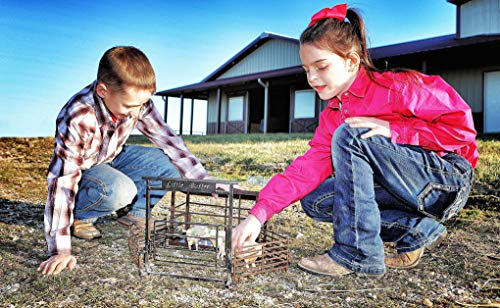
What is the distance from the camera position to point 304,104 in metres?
14.7

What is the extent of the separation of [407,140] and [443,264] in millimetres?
780

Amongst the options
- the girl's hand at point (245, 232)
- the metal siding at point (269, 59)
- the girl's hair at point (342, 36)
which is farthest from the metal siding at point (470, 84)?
the girl's hand at point (245, 232)

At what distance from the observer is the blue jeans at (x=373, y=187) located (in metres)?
1.98

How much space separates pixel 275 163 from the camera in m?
5.95

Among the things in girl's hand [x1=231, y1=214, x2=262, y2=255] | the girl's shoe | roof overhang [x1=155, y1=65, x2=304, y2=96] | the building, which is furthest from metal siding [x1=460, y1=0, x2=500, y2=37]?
girl's hand [x1=231, y1=214, x2=262, y2=255]

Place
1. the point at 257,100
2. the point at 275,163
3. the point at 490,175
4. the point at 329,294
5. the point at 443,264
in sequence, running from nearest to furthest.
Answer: the point at 329,294
the point at 443,264
the point at 490,175
the point at 275,163
the point at 257,100

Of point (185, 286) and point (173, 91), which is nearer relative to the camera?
point (185, 286)

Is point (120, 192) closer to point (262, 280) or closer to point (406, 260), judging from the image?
point (262, 280)

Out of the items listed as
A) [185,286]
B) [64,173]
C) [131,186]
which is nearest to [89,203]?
[131,186]

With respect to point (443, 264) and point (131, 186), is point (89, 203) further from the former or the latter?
point (443, 264)

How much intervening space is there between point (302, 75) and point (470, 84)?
4.87 m

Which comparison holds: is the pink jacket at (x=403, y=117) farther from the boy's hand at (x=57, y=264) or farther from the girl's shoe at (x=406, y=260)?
the boy's hand at (x=57, y=264)

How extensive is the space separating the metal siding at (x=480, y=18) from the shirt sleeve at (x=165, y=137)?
1120 centimetres

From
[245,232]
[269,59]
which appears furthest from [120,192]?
[269,59]
